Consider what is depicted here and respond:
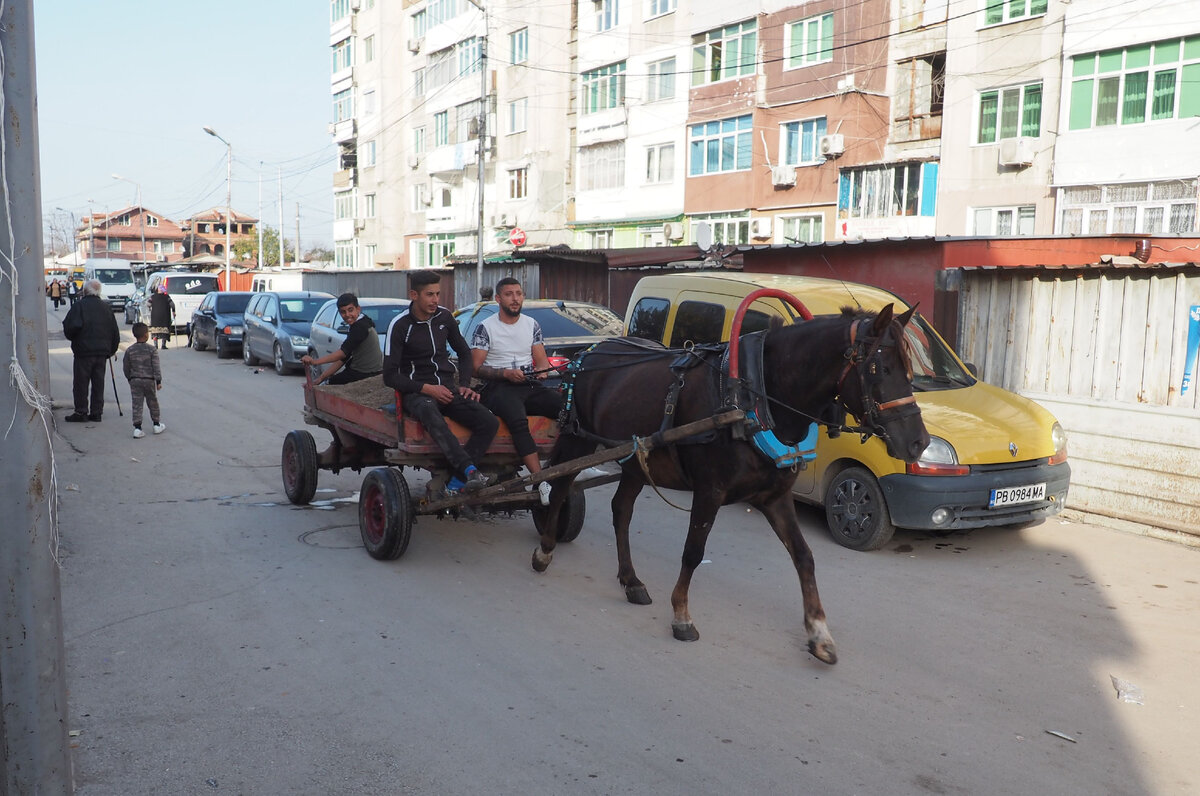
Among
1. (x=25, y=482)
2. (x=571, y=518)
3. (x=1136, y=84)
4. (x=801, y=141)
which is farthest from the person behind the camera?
(x=801, y=141)

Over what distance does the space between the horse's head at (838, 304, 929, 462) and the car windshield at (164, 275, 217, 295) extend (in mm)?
31357

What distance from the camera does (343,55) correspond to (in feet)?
203

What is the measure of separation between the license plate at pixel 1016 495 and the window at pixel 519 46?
39.8 meters

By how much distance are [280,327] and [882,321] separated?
17.7 m

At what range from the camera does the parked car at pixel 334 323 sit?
1752 centimetres

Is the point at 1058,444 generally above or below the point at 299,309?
below

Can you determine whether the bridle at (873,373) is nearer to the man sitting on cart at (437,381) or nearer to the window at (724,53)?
the man sitting on cart at (437,381)

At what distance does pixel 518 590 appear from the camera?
22.0ft

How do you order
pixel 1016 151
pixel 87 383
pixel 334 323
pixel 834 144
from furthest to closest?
pixel 834 144 < pixel 1016 151 < pixel 334 323 < pixel 87 383

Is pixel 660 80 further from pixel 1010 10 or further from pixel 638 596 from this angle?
pixel 638 596

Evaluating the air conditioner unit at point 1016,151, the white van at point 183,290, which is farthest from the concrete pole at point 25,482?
the white van at point 183,290

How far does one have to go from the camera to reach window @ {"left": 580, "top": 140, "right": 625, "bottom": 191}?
37969mm

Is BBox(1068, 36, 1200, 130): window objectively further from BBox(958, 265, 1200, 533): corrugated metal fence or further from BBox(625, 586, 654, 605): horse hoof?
BBox(625, 586, 654, 605): horse hoof

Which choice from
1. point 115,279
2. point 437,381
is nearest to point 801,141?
point 437,381
